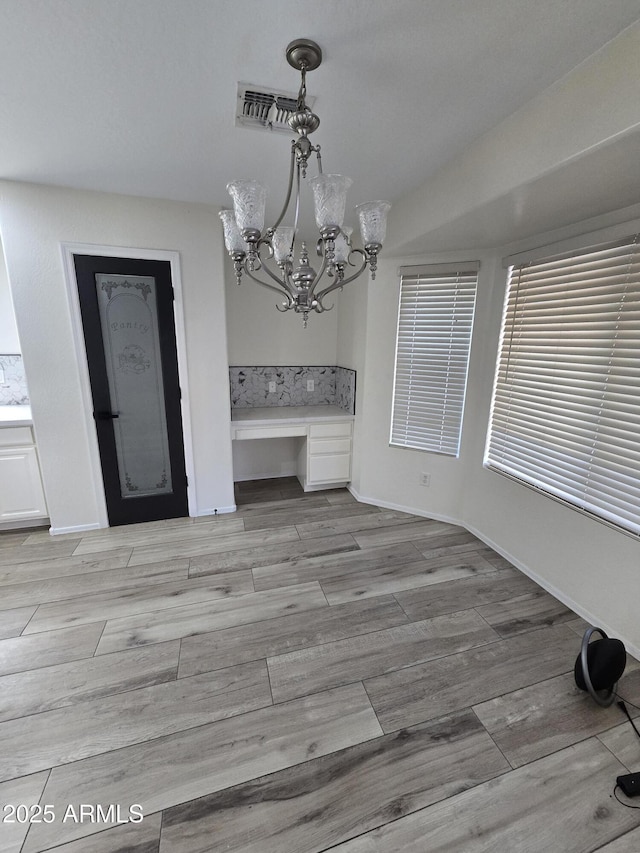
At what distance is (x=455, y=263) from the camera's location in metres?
2.74

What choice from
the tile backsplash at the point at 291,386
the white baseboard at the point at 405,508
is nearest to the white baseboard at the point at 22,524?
the tile backsplash at the point at 291,386

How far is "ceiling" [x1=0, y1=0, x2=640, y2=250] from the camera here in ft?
3.72

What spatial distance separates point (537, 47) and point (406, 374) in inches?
80.3

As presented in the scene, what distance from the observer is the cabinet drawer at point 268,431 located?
3275 millimetres

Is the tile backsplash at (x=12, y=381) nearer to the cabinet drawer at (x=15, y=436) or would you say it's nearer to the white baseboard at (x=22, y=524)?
the cabinet drawer at (x=15, y=436)

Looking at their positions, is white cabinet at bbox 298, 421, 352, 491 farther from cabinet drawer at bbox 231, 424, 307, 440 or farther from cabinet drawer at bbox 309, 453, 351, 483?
cabinet drawer at bbox 231, 424, 307, 440

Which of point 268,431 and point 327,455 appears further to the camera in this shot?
point 327,455

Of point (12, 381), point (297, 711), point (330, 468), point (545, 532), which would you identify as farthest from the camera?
point (330, 468)

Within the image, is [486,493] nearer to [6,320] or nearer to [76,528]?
[76,528]

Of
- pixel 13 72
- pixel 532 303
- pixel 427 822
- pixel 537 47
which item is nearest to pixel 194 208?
pixel 13 72

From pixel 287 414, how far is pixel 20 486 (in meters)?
2.24

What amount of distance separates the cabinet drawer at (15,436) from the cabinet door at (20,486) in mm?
40

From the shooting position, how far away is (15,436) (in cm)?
267

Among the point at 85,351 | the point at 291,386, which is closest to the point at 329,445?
the point at 291,386
